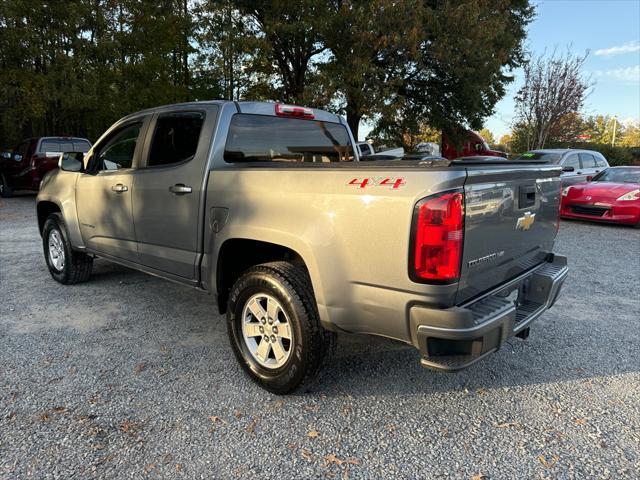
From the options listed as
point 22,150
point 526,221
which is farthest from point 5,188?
point 526,221

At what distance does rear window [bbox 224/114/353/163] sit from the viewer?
3.54m

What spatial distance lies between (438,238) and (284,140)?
204 cm

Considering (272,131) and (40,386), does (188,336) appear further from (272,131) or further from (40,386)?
(272,131)

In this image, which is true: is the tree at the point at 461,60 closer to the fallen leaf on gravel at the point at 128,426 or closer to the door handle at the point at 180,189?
the door handle at the point at 180,189

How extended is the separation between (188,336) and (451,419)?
87.1 inches

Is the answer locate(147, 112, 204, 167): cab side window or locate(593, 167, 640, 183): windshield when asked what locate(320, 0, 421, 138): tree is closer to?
locate(593, 167, 640, 183): windshield

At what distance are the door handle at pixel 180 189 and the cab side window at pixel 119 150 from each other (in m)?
0.87

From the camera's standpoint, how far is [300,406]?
9.34ft

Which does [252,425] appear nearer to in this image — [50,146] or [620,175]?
[620,175]

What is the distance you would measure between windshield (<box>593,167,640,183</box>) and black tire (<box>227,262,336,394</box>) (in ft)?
32.7

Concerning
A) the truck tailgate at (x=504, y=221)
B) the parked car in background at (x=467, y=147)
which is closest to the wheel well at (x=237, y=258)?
the truck tailgate at (x=504, y=221)

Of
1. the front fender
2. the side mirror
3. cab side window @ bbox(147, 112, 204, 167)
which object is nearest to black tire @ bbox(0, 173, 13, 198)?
the front fender

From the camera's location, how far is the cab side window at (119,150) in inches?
163

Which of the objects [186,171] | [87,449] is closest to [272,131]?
[186,171]
